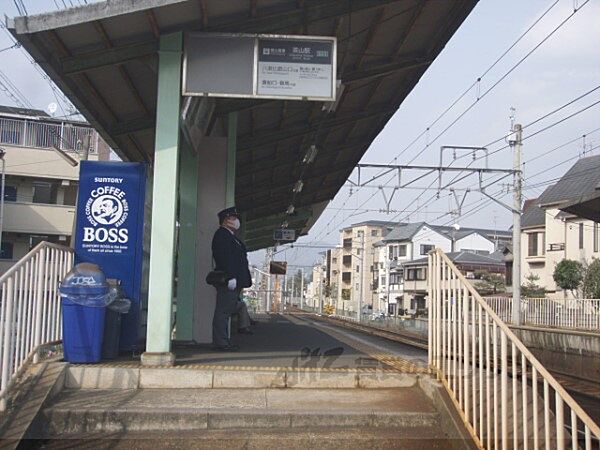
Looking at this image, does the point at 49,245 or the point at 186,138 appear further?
the point at 186,138

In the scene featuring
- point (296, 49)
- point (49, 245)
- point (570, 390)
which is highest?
point (296, 49)

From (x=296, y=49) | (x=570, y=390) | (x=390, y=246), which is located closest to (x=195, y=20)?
(x=296, y=49)

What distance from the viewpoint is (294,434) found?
19.3ft

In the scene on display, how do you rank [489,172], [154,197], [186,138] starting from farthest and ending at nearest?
[489,172] < [186,138] < [154,197]

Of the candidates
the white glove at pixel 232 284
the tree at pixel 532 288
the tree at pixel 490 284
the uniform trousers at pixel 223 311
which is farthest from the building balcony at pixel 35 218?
the white glove at pixel 232 284

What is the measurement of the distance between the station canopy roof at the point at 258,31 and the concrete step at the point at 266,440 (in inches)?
158

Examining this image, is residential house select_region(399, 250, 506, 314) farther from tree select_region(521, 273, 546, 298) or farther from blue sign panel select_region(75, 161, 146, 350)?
blue sign panel select_region(75, 161, 146, 350)

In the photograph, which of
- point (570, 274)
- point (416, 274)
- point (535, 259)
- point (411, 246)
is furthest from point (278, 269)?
point (411, 246)

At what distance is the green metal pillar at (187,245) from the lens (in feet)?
34.8

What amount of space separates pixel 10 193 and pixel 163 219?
37.7 metres

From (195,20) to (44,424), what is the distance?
468cm

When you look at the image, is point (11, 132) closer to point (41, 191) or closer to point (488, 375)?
point (41, 191)

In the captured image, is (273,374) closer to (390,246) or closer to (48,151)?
(48,151)

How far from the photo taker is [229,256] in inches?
352
